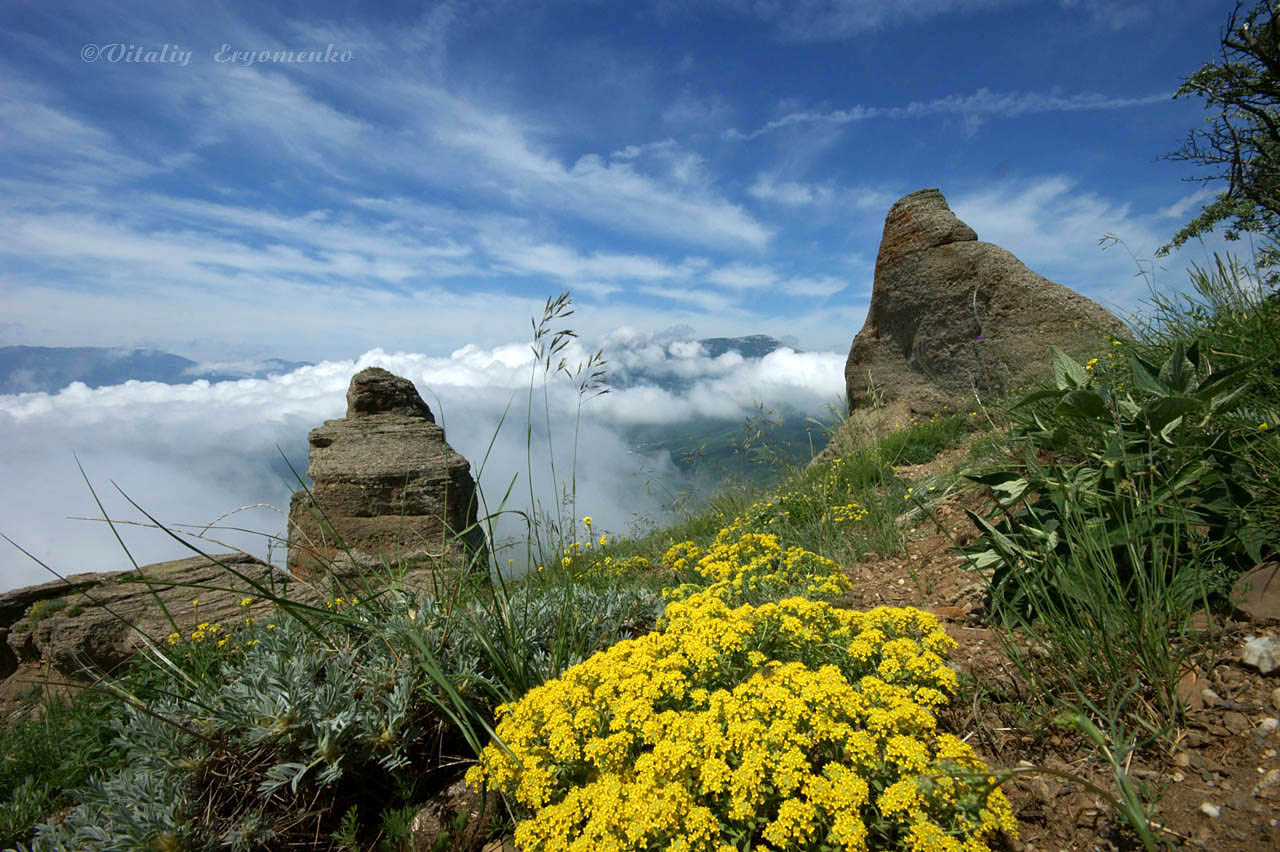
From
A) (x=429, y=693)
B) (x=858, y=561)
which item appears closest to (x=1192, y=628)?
(x=858, y=561)

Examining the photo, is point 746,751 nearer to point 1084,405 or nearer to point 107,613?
point 1084,405

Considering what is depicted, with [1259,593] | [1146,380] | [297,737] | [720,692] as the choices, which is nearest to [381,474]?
[297,737]

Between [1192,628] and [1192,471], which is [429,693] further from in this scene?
[1192,471]

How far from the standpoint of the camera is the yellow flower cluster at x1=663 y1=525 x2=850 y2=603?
324 centimetres

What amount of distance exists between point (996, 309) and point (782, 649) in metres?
10.7

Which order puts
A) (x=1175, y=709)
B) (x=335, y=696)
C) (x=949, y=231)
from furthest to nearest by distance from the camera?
(x=949, y=231) → (x=335, y=696) → (x=1175, y=709)

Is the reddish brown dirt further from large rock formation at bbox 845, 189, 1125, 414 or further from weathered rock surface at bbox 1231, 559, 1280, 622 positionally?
large rock formation at bbox 845, 189, 1125, 414

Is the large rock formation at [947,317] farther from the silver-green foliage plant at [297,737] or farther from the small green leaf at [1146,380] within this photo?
the silver-green foliage plant at [297,737]

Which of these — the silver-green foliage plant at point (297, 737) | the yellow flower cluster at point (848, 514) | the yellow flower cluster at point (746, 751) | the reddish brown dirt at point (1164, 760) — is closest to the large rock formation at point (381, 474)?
the yellow flower cluster at point (848, 514)

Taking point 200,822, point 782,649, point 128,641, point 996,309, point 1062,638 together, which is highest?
point 996,309

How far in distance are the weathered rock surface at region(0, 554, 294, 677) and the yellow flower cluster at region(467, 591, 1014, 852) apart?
3523mm

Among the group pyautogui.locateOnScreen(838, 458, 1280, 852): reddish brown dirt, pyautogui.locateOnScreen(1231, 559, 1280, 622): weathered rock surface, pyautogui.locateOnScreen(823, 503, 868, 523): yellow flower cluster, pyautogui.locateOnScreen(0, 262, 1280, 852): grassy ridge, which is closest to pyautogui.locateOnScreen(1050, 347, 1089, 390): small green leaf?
pyautogui.locateOnScreen(0, 262, 1280, 852): grassy ridge

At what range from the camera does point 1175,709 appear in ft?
6.59

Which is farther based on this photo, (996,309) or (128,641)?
(996,309)
